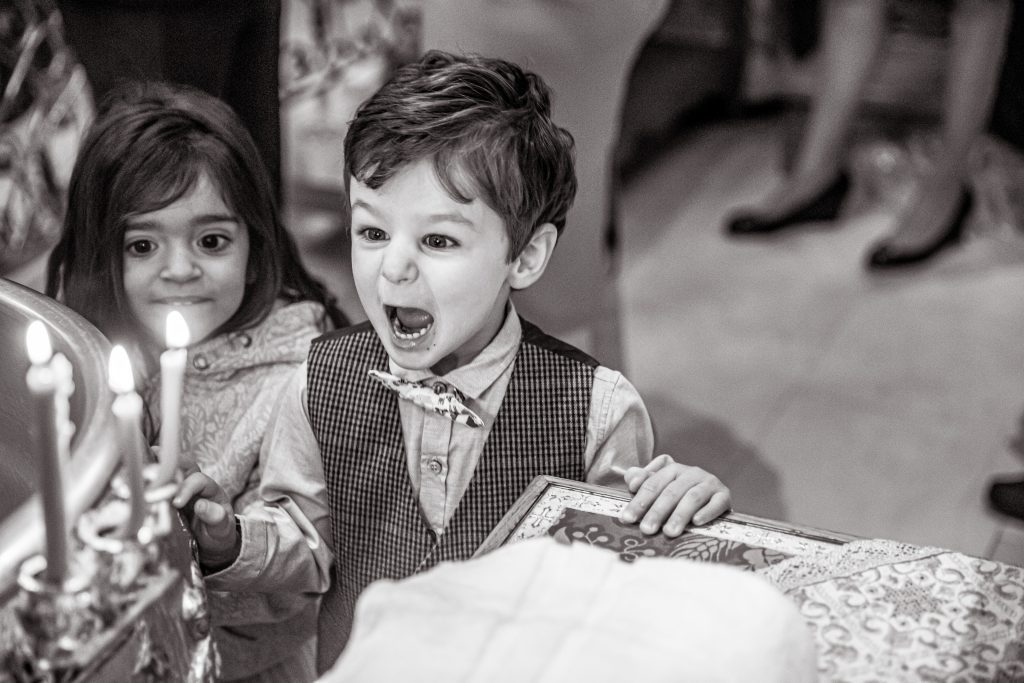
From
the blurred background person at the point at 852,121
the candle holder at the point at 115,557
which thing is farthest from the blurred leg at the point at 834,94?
the candle holder at the point at 115,557

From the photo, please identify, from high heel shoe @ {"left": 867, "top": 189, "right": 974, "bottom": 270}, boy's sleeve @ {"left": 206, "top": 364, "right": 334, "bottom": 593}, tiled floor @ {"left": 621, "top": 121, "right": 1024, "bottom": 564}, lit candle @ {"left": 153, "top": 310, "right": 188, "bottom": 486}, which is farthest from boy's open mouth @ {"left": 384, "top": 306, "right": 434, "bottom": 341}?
high heel shoe @ {"left": 867, "top": 189, "right": 974, "bottom": 270}

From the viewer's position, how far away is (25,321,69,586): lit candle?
58 centimetres

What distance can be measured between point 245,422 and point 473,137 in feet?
1.41

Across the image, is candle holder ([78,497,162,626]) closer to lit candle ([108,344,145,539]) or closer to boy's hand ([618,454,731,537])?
lit candle ([108,344,145,539])

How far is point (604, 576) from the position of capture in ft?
2.51

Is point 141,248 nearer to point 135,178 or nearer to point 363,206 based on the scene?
point 135,178

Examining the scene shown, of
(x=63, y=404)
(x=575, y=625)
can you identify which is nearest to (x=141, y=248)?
(x=63, y=404)

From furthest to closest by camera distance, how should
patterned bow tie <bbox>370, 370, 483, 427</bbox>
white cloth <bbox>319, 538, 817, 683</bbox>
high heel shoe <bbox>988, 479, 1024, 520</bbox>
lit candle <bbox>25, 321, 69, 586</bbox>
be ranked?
high heel shoe <bbox>988, 479, 1024, 520</bbox>
patterned bow tie <bbox>370, 370, 483, 427</bbox>
white cloth <bbox>319, 538, 817, 683</bbox>
lit candle <bbox>25, 321, 69, 586</bbox>

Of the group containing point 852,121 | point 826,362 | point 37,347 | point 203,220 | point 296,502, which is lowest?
point 826,362

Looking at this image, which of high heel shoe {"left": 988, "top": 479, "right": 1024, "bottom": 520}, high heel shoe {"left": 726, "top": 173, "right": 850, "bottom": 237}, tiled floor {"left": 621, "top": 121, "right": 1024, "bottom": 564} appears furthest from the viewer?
high heel shoe {"left": 726, "top": 173, "right": 850, "bottom": 237}

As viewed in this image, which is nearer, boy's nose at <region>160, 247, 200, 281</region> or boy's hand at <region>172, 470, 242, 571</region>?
boy's hand at <region>172, 470, 242, 571</region>

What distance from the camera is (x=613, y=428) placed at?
3.51 feet

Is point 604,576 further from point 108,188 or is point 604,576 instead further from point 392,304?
point 108,188

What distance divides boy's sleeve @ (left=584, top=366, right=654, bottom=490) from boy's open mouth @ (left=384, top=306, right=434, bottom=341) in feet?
0.55
